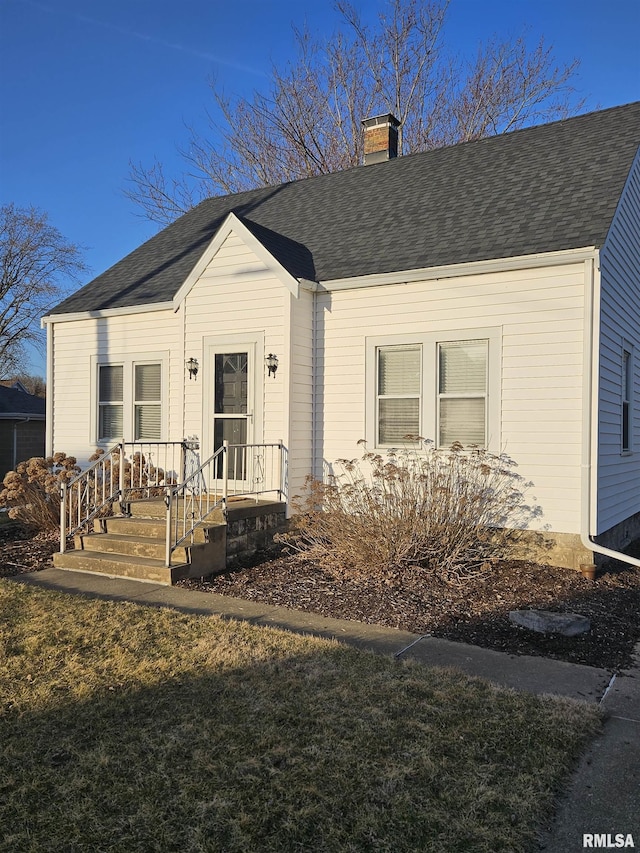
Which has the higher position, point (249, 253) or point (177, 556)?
point (249, 253)

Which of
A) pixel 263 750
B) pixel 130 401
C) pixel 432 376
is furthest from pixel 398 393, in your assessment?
pixel 263 750

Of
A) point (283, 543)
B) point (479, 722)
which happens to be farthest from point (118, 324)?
point (479, 722)

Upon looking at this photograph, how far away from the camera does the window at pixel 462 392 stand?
27.7ft

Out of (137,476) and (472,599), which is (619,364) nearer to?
(472,599)

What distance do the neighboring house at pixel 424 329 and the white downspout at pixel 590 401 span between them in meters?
0.02

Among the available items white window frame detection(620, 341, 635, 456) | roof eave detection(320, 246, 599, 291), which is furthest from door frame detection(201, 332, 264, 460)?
white window frame detection(620, 341, 635, 456)

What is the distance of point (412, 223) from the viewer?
9945mm

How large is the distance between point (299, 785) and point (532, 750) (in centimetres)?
127

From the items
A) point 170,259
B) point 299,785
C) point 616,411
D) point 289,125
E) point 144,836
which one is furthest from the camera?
point 289,125

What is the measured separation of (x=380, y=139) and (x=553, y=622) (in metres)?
10.9

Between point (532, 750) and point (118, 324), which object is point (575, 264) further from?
point (118, 324)

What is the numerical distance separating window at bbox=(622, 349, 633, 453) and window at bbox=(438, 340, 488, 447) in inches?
97.3

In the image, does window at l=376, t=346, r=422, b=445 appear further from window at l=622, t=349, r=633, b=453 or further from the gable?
window at l=622, t=349, r=633, b=453

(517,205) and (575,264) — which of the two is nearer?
(575,264)
